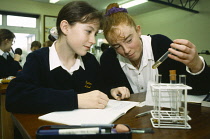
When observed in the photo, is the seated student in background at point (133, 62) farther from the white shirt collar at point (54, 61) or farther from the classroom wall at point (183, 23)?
the classroom wall at point (183, 23)

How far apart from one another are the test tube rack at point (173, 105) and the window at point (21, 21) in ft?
19.8

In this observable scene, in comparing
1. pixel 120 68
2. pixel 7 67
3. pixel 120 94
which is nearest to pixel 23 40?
pixel 7 67

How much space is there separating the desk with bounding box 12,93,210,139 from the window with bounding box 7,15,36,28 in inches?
226

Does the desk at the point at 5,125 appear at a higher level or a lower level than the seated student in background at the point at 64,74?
lower

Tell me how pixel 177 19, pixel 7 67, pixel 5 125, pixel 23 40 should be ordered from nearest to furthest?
pixel 5 125 < pixel 7 67 < pixel 23 40 < pixel 177 19

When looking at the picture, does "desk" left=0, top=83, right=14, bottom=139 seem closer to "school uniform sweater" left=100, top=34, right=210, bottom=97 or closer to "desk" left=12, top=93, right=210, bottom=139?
"school uniform sweater" left=100, top=34, right=210, bottom=97

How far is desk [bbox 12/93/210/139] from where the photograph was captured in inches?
19.3

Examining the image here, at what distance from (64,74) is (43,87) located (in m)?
0.14

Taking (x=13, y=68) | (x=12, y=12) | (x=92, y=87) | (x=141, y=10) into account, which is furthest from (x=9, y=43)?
(x=141, y=10)

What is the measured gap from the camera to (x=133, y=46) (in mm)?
1139

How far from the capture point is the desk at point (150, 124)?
1.60 ft

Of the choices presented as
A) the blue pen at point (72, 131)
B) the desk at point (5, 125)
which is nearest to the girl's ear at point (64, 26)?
the blue pen at point (72, 131)

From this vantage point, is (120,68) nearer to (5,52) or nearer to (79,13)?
(79,13)

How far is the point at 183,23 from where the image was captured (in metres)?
6.30
